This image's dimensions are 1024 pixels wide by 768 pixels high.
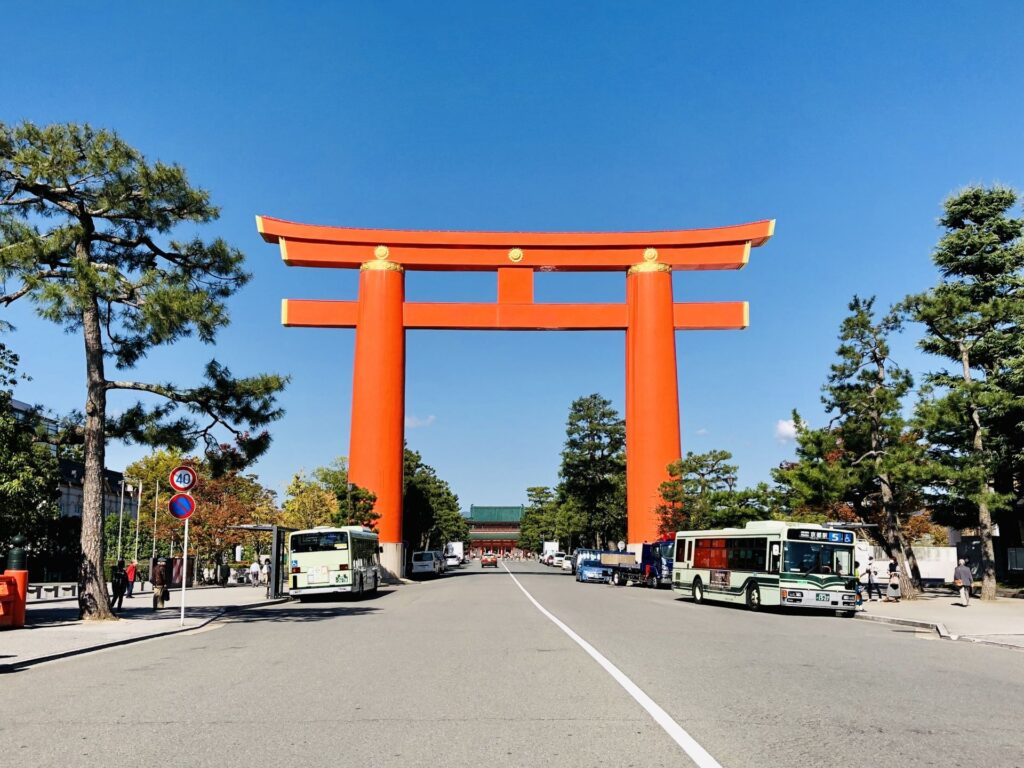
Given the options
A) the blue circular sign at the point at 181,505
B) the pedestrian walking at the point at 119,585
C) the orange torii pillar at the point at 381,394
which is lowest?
the pedestrian walking at the point at 119,585

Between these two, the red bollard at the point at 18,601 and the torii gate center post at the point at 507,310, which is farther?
the torii gate center post at the point at 507,310

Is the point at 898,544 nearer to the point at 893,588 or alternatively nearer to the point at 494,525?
the point at 893,588

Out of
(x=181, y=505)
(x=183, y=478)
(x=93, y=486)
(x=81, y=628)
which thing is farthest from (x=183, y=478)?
(x=81, y=628)

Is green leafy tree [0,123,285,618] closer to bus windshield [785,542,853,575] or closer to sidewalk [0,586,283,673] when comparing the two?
sidewalk [0,586,283,673]

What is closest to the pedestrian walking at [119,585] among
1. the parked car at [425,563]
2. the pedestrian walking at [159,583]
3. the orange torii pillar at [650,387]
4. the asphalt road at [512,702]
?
the pedestrian walking at [159,583]

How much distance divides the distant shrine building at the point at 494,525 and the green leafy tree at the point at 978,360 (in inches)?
5090

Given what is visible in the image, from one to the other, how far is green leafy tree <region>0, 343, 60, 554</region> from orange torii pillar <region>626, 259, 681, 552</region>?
104 feet

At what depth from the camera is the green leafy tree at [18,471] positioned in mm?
20484

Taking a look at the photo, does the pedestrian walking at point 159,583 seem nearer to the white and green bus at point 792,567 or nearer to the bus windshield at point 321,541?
the bus windshield at point 321,541

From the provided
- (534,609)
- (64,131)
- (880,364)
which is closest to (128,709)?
(64,131)

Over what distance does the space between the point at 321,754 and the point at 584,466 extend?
70636 mm

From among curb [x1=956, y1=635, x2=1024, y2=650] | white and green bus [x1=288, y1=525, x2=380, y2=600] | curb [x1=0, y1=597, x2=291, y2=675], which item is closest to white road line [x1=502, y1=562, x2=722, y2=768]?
curb [x1=956, y1=635, x2=1024, y2=650]

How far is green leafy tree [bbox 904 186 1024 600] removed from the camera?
96.5 feet

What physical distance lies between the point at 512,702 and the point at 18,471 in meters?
18.5
